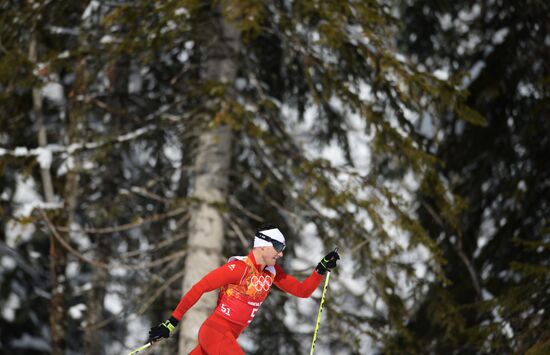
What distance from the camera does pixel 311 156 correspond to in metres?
9.28

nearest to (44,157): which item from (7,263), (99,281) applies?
(99,281)

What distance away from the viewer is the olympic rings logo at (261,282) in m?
5.79

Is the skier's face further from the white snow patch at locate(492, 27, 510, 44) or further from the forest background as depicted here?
the white snow patch at locate(492, 27, 510, 44)

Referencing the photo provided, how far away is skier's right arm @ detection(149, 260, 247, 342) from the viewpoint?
5.37 meters

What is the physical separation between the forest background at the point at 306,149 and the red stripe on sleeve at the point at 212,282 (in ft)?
8.10

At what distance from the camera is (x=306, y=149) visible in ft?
32.3

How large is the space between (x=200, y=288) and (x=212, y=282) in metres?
0.10

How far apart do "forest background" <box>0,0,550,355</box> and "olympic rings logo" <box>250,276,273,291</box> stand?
2.21 m

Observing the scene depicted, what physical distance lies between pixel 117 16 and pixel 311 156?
272cm

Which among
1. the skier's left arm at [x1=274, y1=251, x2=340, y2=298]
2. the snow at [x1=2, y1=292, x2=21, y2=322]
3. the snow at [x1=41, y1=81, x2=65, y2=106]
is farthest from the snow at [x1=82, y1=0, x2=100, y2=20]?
the snow at [x1=2, y1=292, x2=21, y2=322]

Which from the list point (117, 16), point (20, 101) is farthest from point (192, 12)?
point (20, 101)

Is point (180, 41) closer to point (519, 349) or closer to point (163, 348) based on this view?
point (163, 348)

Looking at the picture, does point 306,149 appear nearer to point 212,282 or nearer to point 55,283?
point 55,283

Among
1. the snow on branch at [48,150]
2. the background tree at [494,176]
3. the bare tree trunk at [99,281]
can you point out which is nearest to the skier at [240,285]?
the background tree at [494,176]
